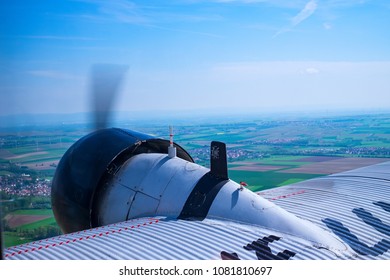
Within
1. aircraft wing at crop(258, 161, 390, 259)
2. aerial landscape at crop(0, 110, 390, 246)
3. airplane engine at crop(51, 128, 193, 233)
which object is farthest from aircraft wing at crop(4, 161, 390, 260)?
airplane engine at crop(51, 128, 193, 233)

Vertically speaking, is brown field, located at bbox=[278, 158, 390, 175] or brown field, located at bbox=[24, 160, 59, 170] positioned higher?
brown field, located at bbox=[24, 160, 59, 170]

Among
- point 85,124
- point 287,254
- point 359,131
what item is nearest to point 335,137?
point 359,131

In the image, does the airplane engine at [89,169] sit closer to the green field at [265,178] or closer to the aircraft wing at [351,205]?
the aircraft wing at [351,205]

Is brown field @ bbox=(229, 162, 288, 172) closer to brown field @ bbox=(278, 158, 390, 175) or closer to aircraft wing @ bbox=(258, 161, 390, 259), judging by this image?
brown field @ bbox=(278, 158, 390, 175)

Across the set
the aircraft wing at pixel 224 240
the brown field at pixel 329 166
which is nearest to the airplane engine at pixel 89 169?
the aircraft wing at pixel 224 240

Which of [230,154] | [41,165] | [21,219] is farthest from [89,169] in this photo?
[230,154]

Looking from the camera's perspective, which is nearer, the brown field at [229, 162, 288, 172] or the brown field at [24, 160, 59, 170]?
the brown field at [24, 160, 59, 170]
